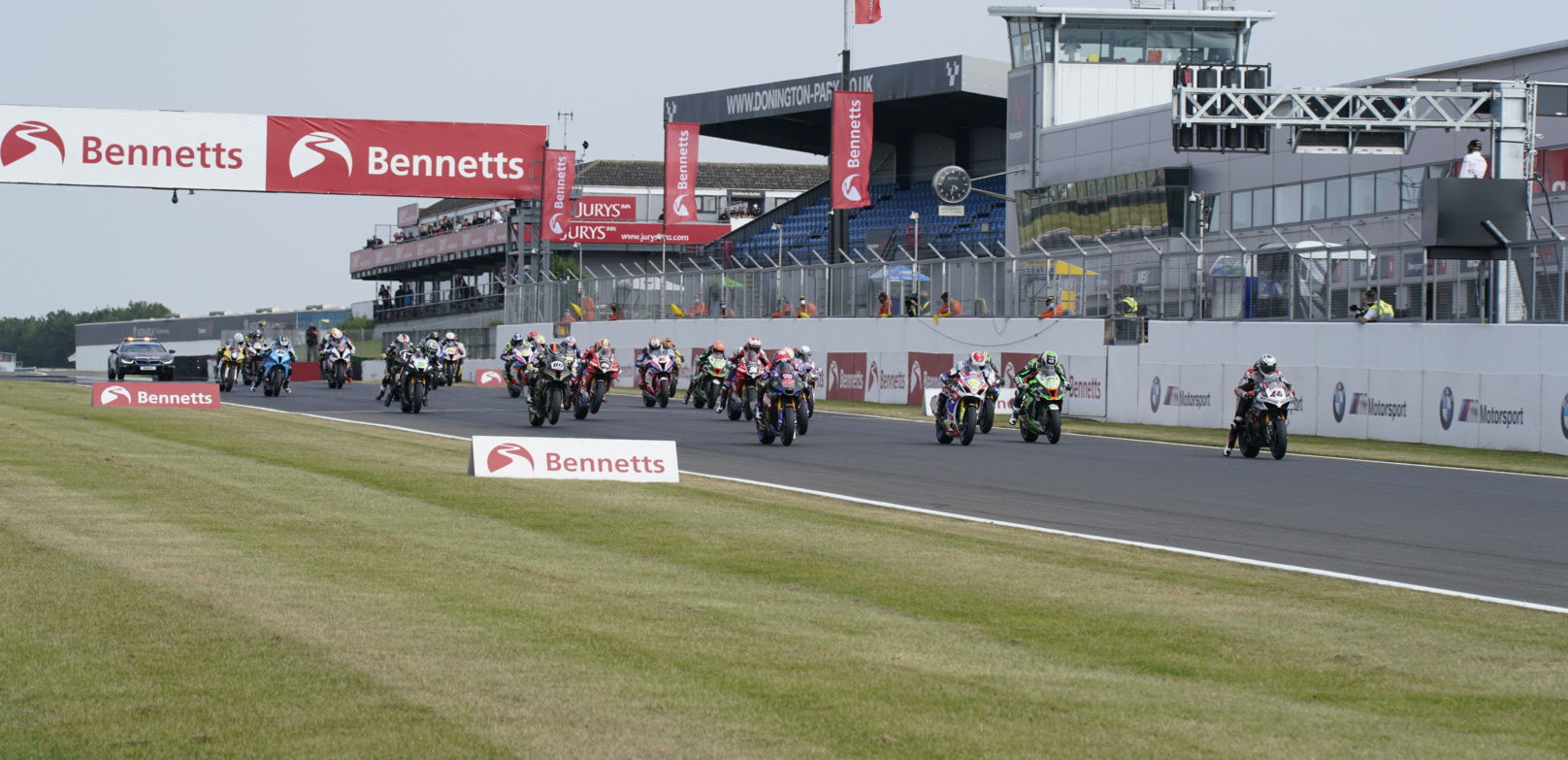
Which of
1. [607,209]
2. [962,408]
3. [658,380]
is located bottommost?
[962,408]

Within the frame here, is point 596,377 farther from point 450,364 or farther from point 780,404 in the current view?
point 450,364

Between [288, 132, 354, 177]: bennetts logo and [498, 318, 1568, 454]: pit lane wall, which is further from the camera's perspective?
[288, 132, 354, 177]: bennetts logo

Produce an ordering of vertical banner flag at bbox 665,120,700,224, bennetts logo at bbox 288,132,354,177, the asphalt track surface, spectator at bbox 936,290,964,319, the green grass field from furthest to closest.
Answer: vertical banner flag at bbox 665,120,700,224 → bennetts logo at bbox 288,132,354,177 → spectator at bbox 936,290,964,319 → the asphalt track surface → the green grass field

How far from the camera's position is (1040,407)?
2386 cm

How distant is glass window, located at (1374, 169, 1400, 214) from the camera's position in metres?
37.9

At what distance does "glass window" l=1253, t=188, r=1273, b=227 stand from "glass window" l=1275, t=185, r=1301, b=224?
295 mm

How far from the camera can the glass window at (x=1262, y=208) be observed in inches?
1657

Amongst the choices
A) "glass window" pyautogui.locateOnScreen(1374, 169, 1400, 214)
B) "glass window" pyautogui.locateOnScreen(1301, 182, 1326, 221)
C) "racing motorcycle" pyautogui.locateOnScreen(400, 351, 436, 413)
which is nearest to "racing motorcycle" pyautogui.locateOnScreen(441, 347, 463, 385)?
"racing motorcycle" pyautogui.locateOnScreen(400, 351, 436, 413)

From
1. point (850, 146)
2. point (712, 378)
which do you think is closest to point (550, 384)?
point (712, 378)

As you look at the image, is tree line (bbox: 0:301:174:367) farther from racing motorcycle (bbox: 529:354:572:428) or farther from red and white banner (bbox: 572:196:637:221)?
racing motorcycle (bbox: 529:354:572:428)

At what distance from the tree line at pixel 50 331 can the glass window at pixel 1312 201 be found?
127 meters

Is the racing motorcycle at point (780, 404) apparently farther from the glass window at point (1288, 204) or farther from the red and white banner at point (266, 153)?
the red and white banner at point (266, 153)

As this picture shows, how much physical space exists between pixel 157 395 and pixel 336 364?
37.4 ft

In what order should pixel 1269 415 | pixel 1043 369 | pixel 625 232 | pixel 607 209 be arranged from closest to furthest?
pixel 1269 415 < pixel 1043 369 < pixel 625 232 < pixel 607 209
